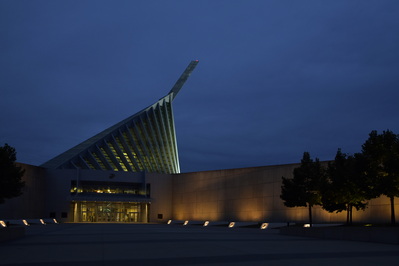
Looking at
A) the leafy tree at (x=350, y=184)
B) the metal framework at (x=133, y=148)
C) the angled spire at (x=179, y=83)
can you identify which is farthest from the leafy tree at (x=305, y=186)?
the angled spire at (x=179, y=83)

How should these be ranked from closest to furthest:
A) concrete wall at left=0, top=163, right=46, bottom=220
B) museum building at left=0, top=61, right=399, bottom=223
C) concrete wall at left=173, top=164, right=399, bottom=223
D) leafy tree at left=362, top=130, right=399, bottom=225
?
leafy tree at left=362, top=130, right=399, bottom=225
concrete wall at left=173, top=164, right=399, bottom=223
concrete wall at left=0, top=163, right=46, bottom=220
museum building at left=0, top=61, right=399, bottom=223

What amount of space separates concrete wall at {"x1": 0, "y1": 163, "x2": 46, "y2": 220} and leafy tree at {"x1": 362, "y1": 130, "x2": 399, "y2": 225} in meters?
37.9

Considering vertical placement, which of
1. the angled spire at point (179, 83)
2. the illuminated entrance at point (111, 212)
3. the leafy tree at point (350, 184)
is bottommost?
the illuminated entrance at point (111, 212)

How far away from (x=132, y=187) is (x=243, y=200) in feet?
61.9

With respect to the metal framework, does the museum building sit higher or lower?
lower

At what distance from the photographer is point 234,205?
166 ft

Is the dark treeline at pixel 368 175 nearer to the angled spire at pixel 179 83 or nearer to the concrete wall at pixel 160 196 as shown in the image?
the concrete wall at pixel 160 196

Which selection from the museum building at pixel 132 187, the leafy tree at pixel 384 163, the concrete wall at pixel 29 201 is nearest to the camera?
the leafy tree at pixel 384 163

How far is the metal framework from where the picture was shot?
194ft

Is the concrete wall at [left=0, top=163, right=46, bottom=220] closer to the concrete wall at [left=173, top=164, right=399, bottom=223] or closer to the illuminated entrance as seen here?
the illuminated entrance

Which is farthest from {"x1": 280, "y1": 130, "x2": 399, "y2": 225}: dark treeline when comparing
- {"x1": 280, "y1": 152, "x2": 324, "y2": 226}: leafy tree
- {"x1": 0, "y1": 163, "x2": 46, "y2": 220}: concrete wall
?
{"x1": 0, "y1": 163, "x2": 46, "y2": 220}: concrete wall

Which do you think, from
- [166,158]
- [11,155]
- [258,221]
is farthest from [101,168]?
[11,155]

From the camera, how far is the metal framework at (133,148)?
5928 cm

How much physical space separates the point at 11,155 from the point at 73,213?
3113 cm
